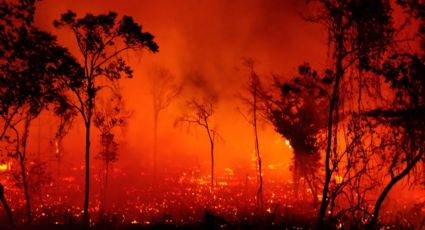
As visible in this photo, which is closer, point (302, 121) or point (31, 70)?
point (31, 70)

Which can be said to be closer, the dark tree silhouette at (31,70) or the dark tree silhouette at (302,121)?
the dark tree silhouette at (31,70)

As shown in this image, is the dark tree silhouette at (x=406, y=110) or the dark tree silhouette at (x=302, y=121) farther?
the dark tree silhouette at (x=302, y=121)

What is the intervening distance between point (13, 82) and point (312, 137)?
2190 centimetres

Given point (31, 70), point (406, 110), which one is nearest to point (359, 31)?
point (406, 110)

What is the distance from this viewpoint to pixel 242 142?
238ft

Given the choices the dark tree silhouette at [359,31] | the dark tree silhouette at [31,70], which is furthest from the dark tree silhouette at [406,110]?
the dark tree silhouette at [31,70]

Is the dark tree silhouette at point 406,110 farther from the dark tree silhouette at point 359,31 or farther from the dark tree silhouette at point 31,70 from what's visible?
the dark tree silhouette at point 31,70

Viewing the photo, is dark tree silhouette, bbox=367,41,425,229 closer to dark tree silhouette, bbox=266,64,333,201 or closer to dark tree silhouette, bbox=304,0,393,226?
dark tree silhouette, bbox=304,0,393,226

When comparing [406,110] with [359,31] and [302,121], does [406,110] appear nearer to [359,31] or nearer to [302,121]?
[359,31]

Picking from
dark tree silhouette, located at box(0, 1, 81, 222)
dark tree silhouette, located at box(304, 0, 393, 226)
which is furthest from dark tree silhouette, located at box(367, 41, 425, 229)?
dark tree silhouette, located at box(0, 1, 81, 222)

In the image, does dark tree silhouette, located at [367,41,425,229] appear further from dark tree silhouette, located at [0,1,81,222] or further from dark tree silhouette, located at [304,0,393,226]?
dark tree silhouette, located at [0,1,81,222]

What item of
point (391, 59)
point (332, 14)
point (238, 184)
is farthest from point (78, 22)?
point (238, 184)

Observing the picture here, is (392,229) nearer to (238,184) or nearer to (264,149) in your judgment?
(238,184)

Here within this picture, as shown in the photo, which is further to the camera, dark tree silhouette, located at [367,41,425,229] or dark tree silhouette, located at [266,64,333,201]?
dark tree silhouette, located at [266,64,333,201]
